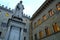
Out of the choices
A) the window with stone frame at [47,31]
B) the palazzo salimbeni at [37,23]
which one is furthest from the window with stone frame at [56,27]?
the window with stone frame at [47,31]

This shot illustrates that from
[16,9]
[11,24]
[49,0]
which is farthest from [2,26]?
[49,0]

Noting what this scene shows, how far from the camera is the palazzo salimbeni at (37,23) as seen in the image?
11.5m

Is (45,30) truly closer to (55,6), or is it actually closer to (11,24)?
(55,6)

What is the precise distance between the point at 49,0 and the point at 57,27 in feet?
16.8

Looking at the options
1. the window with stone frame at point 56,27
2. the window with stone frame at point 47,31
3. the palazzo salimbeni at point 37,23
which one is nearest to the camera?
the window with stone frame at point 56,27

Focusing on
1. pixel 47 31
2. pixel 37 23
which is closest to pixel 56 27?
pixel 47 31

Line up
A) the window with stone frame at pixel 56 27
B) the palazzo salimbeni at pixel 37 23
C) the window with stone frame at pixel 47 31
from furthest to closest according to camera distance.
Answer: the window with stone frame at pixel 47 31 → the palazzo salimbeni at pixel 37 23 → the window with stone frame at pixel 56 27

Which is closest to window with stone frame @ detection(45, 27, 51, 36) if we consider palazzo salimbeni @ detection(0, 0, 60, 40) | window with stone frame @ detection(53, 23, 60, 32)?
palazzo salimbeni @ detection(0, 0, 60, 40)

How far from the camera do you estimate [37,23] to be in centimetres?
1709

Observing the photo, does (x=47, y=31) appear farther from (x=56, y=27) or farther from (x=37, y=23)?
(x=37, y=23)

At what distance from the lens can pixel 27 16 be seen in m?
24.9

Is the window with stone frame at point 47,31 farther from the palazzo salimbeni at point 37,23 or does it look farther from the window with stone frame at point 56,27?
the window with stone frame at point 56,27

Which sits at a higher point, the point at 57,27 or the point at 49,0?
the point at 49,0

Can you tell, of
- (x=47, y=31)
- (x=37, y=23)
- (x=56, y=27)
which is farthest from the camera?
(x=37, y=23)
